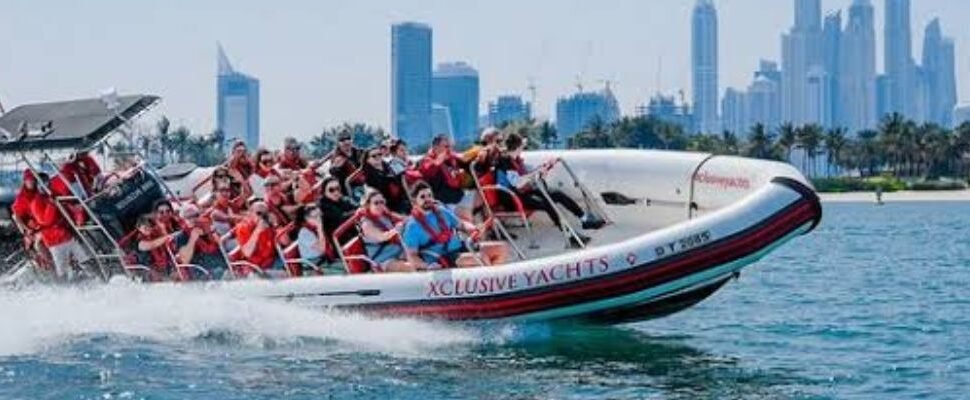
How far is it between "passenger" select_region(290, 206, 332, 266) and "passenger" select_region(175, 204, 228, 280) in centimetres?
84

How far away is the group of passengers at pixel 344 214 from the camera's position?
14.4 metres

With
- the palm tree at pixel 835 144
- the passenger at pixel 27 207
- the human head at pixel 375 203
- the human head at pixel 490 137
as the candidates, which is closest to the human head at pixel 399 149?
the human head at pixel 490 137

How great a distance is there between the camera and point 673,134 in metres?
137

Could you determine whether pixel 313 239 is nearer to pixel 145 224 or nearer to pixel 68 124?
pixel 145 224

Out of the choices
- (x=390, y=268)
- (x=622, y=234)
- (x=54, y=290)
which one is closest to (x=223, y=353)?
(x=390, y=268)

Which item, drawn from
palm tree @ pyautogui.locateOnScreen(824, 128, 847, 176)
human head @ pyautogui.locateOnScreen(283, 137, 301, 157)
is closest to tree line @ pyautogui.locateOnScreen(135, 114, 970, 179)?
palm tree @ pyautogui.locateOnScreen(824, 128, 847, 176)

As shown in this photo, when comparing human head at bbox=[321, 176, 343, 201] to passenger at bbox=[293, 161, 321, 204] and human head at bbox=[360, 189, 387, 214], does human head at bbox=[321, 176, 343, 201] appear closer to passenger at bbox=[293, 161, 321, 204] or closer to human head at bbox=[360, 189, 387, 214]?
passenger at bbox=[293, 161, 321, 204]

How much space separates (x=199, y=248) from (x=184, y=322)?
3.39 feet

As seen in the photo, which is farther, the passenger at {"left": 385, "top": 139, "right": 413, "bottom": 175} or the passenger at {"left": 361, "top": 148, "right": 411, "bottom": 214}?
the passenger at {"left": 385, "top": 139, "right": 413, "bottom": 175}

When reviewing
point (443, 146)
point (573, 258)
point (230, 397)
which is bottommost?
point (230, 397)

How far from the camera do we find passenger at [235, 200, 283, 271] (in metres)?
14.9

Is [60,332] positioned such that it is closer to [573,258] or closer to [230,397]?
[230,397]

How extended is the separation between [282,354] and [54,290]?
124 inches

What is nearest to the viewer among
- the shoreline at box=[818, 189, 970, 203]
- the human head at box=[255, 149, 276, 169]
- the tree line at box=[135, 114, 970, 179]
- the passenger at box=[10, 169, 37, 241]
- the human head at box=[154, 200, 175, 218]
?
the human head at box=[154, 200, 175, 218]
